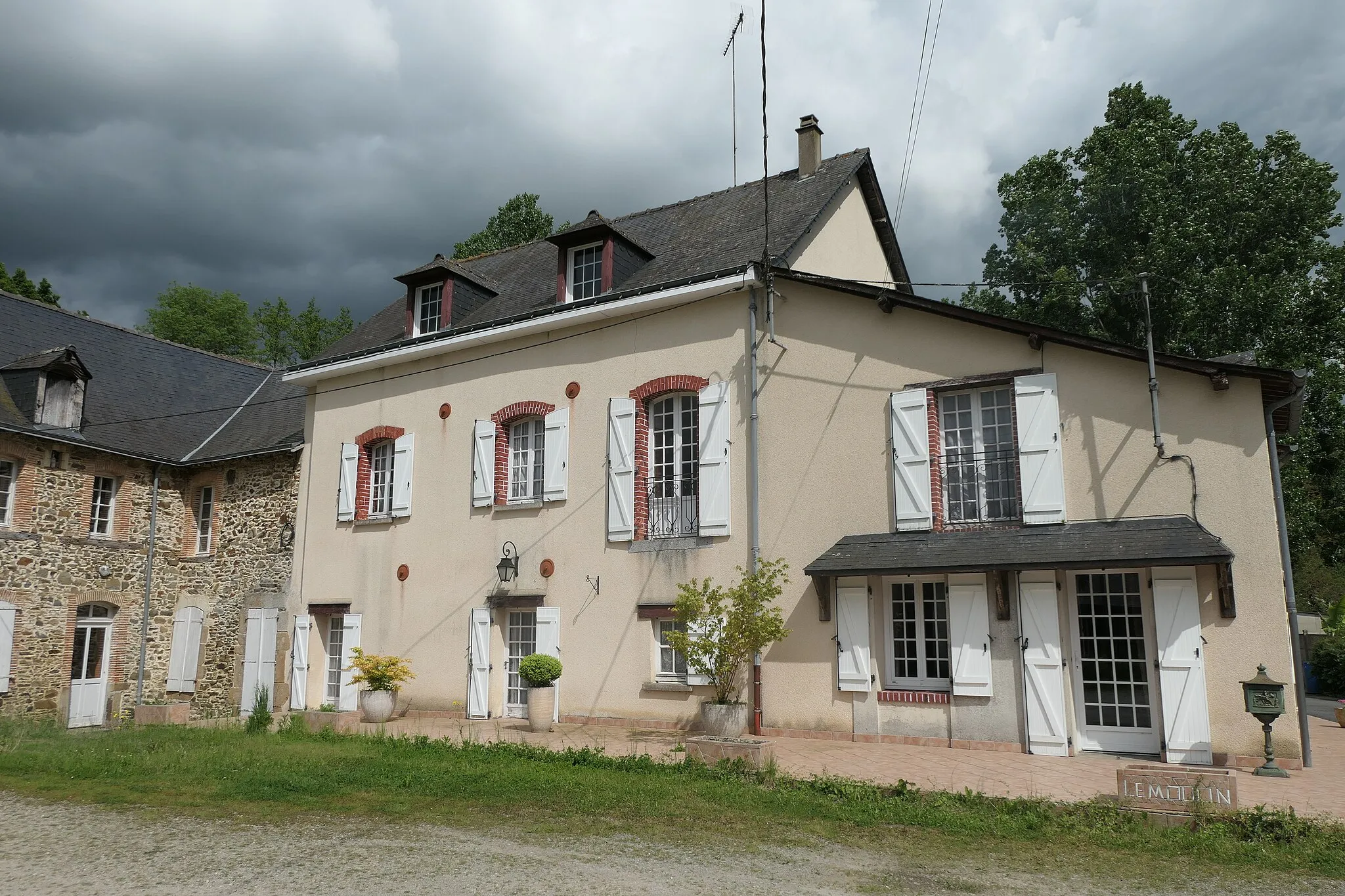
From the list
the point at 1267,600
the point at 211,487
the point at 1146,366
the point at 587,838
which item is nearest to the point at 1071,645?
the point at 1267,600

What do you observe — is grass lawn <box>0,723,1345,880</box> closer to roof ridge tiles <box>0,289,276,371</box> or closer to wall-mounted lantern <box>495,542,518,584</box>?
wall-mounted lantern <box>495,542,518,584</box>

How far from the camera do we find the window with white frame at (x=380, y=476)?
1516 cm

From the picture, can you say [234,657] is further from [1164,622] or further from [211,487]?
[1164,622]

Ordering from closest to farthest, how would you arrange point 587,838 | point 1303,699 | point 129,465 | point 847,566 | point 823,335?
point 587,838 → point 1303,699 → point 847,566 → point 823,335 → point 129,465

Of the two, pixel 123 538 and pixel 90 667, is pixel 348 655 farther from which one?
pixel 123 538

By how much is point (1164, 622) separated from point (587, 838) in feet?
19.8

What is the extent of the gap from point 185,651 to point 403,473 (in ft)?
18.4

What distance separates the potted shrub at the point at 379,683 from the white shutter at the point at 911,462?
263 inches

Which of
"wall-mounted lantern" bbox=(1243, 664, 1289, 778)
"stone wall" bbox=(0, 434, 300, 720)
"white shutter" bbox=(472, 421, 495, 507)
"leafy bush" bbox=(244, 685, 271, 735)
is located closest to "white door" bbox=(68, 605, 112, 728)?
"stone wall" bbox=(0, 434, 300, 720)

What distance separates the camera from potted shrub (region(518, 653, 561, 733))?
11.5m

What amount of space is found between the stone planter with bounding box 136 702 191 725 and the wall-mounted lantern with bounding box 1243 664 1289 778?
12.7m

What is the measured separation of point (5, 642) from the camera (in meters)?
14.7

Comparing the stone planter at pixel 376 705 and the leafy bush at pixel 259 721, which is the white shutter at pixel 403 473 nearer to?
the stone planter at pixel 376 705

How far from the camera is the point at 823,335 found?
11430 millimetres
